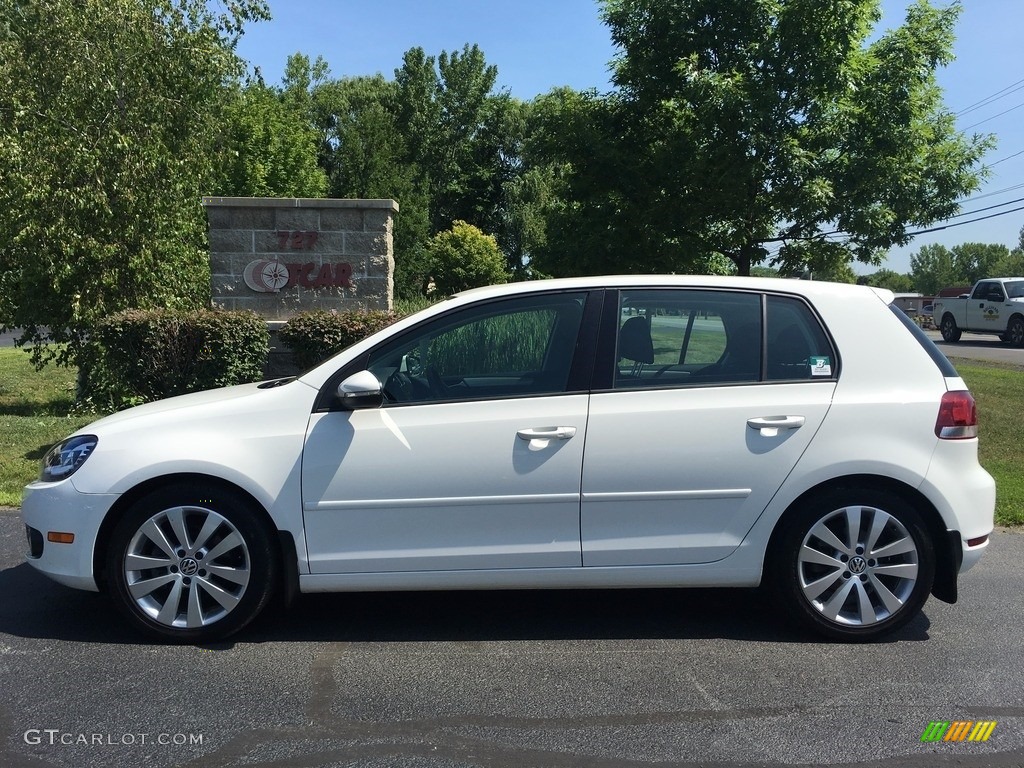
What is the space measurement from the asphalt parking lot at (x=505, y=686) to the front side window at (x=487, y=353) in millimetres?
1189

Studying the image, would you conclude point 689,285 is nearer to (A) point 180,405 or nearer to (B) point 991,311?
(A) point 180,405

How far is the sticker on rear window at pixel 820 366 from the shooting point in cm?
Answer: 433

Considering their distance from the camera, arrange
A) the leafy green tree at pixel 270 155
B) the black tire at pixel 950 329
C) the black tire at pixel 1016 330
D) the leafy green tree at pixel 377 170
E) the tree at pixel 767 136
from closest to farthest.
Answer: the tree at pixel 767 136
the leafy green tree at pixel 270 155
the black tire at pixel 1016 330
the black tire at pixel 950 329
the leafy green tree at pixel 377 170

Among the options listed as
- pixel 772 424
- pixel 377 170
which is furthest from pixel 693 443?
pixel 377 170

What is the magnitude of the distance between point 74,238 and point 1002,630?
10097mm

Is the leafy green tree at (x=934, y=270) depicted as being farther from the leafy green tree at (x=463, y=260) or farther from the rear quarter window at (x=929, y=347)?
the rear quarter window at (x=929, y=347)

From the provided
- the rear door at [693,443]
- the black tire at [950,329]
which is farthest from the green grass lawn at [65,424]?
the black tire at [950,329]

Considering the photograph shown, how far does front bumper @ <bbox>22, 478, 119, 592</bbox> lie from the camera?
4.14 metres

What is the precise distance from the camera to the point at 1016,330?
1093 inches

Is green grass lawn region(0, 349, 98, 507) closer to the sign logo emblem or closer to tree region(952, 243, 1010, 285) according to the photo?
the sign logo emblem

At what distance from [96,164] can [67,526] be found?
7.89m

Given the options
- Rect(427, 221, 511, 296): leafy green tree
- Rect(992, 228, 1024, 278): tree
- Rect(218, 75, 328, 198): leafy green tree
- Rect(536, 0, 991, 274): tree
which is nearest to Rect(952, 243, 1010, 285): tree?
Rect(992, 228, 1024, 278): tree

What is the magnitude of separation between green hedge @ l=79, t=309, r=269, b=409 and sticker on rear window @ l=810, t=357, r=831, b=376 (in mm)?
6045

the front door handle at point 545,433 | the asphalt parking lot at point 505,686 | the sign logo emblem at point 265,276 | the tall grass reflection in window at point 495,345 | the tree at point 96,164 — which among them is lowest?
the asphalt parking lot at point 505,686
